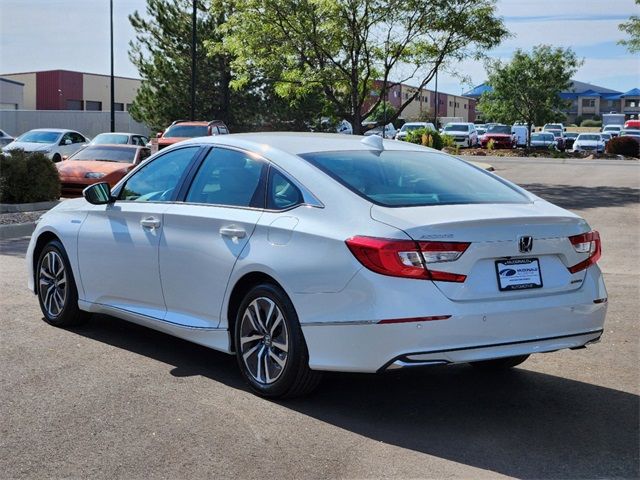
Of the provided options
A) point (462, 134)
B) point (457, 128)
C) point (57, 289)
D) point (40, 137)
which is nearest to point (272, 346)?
point (57, 289)

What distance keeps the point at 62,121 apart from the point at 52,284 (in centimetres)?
5750

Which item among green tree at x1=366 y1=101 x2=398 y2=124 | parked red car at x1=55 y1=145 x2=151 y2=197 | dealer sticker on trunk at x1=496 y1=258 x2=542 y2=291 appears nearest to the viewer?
dealer sticker on trunk at x1=496 y1=258 x2=542 y2=291

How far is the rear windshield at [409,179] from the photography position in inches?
211

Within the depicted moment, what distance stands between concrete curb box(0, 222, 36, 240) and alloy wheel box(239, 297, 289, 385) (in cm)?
927

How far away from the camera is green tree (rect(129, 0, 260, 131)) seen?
41031 mm

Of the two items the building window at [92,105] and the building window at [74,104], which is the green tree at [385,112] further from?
the building window at [74,104]

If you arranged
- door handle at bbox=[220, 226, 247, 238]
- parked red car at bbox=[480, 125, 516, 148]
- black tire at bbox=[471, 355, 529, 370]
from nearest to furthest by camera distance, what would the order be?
door handle at bbox=[220, 226, 247, 238]
black tire at bbox=[471, 355, 529, 370]
parked red car at bbox=[480, 125, 516, 148]

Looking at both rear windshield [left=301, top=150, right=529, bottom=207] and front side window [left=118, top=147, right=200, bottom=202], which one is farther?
front side window [left=118, top=147, right=200, bottom=202]

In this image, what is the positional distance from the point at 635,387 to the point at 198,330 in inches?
114

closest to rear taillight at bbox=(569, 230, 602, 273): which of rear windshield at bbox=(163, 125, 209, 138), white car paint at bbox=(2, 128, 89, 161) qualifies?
rear windshield at bbox=(163, 125, 209, 138)

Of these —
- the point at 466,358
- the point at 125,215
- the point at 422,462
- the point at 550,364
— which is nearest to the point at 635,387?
the point at 550,364

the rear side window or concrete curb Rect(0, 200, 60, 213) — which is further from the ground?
the rear side window

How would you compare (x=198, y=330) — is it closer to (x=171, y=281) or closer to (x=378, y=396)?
(x=171, y=281)

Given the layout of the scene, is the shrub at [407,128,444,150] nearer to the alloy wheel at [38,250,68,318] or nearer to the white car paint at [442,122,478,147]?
the white car paint at [442,122,478,147]
